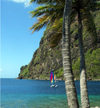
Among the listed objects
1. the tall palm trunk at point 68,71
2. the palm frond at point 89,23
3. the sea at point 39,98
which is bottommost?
the sea at point 39,98

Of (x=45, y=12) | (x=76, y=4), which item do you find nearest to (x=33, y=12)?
(x=45, y=12)

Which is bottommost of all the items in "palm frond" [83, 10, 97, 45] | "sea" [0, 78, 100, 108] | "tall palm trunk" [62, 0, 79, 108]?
"sea" [0, 78, 100, 108]

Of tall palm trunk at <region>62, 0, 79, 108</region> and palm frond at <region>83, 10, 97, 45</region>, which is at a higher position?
palm frond at <region>83, 10, 97, 45</region>

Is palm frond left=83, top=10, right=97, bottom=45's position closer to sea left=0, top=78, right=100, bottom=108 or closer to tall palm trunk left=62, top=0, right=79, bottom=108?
tall palm trunk left=62, top=0, right=79, bottom=108

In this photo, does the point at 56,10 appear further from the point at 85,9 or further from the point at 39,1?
the point at 85,9

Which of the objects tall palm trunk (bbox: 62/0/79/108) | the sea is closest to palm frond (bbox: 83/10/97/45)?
tall palm trunk (bbox: 62/0/79/108)

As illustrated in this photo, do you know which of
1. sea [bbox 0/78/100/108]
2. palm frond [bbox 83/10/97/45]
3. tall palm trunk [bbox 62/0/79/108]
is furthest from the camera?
sea [bbox 0/78/100/108]

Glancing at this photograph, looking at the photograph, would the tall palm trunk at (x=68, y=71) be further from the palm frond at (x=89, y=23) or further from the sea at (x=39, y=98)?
the sea at (x=39, y=98)

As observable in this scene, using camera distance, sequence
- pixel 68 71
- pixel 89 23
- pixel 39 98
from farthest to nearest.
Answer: pixel 39 98 → pixel 89 23 → pixel 68 71

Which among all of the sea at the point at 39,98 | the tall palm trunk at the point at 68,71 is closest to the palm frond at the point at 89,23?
the tall palm trunk at the point at 68,71

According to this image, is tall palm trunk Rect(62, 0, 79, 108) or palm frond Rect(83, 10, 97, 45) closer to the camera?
tall palm trunk Rect(62, 0, 79, 108)

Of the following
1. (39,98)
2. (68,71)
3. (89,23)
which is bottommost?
(39,98)

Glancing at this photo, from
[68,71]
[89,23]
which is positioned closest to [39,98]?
[89,23]

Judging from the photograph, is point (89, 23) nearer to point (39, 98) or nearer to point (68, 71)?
point (68, 71)
